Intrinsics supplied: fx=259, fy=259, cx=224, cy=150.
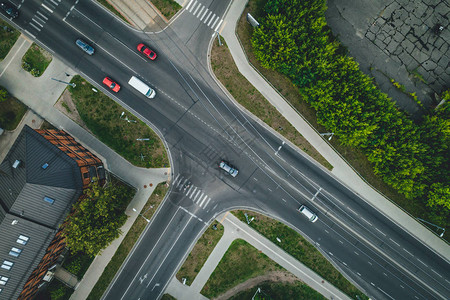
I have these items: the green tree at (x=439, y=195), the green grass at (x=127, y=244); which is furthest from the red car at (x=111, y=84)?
the green tree at (x=439, y=195)

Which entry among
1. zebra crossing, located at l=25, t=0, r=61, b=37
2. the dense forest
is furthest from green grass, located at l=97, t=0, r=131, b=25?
the dense forest

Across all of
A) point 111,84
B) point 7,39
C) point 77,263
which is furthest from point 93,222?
point 7,39

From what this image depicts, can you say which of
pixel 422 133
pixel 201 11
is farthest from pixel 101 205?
pixel 422 133

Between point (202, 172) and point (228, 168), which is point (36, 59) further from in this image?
point (228, 168)

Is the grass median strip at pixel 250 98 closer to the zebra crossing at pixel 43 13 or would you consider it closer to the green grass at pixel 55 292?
the zebra crossing at pixel 43 13

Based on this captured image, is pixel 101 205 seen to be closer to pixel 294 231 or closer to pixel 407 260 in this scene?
pixel 294 231

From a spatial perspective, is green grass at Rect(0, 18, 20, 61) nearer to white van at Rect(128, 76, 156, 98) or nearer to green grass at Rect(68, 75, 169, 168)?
green grass at Rect(68, 75, 169, 168)
